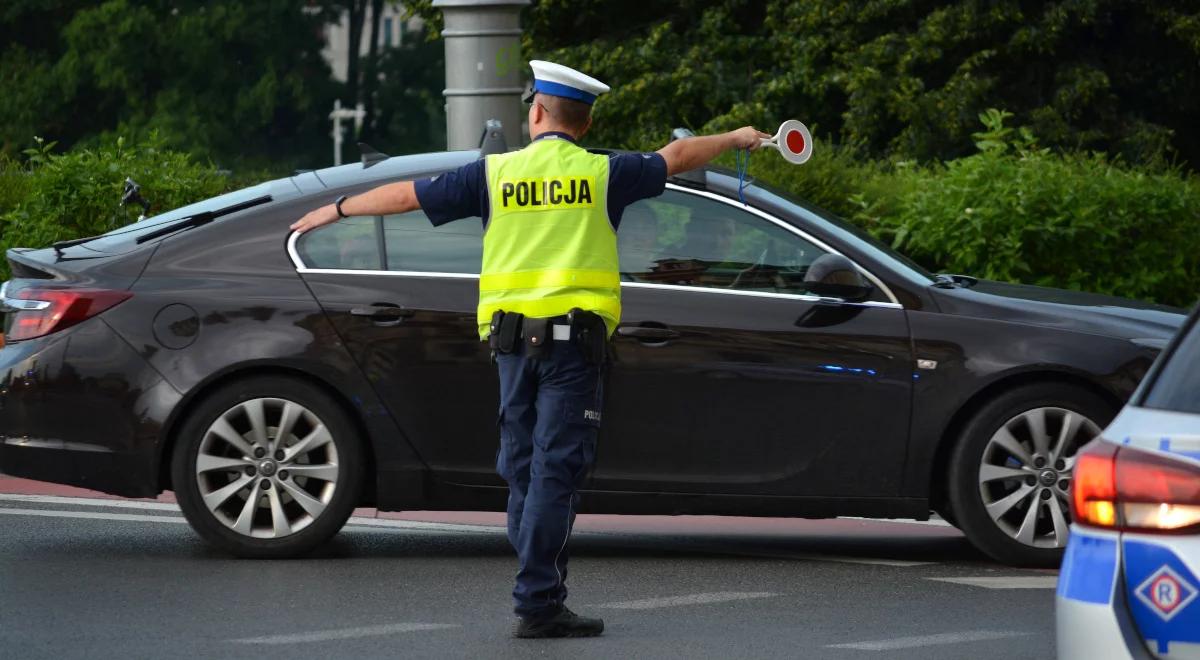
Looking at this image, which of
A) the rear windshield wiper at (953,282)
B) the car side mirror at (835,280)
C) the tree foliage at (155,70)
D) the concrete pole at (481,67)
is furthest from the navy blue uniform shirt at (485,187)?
the tree foliage at (155,70)

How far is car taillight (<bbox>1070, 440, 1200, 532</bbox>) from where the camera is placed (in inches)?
147

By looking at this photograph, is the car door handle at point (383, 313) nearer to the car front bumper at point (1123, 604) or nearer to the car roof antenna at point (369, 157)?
the car roof antenna at point (369, 157)

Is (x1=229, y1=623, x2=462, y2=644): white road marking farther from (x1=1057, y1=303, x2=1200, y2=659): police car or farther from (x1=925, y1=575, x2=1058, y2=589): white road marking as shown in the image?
(x1=1057, y1=303, x2=1200, y2=659): police car

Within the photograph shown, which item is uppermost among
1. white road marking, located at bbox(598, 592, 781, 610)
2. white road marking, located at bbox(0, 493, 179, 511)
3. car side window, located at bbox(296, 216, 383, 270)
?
car side window, located at bbox(296, 216, 383, 270)

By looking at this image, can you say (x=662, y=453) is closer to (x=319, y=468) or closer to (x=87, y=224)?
(x=319, y=468)

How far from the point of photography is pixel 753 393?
289 inches

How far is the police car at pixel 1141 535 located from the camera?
3.72 m

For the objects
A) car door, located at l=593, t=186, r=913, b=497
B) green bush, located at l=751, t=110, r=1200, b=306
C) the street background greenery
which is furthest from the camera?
the street background greenery

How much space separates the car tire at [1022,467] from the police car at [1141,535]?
11.0 feet

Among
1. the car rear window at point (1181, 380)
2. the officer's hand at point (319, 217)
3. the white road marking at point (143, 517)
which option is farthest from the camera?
the white road marking at point (143, 517)

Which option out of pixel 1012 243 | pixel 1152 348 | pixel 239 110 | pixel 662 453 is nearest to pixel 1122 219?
pixel 1012 243

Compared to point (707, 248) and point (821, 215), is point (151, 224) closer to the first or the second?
point (707, 248)

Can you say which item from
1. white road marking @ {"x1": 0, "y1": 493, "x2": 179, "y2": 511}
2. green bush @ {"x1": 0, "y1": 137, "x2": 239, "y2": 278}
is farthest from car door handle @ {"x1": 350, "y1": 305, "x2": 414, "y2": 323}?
green bush @ {"x1": 0, "y1": 137, "x2": 239, "y2": 278}

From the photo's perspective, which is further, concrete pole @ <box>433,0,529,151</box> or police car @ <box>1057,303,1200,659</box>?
concrete pole @ <box>433,0,529,151</box>
